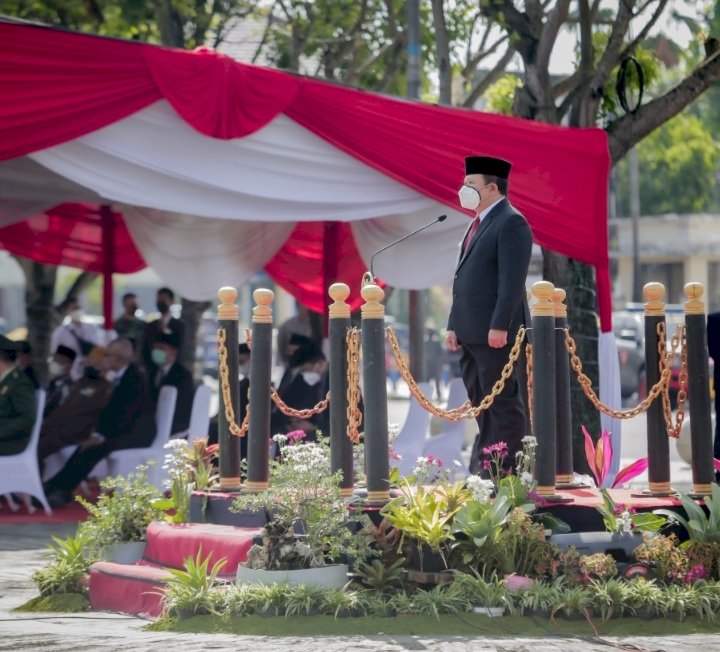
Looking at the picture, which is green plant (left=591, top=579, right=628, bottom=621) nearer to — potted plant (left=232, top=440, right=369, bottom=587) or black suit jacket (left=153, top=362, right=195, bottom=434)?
potted plant (left=232, top=440, right=369, bottom=587)

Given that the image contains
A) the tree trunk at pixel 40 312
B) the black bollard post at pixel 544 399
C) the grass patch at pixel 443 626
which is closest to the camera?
the grass patch at pixel 443 626

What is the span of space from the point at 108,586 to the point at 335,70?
12860 mm

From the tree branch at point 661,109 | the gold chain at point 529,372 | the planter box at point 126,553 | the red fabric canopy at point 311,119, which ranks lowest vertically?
the planter box at point 126,553

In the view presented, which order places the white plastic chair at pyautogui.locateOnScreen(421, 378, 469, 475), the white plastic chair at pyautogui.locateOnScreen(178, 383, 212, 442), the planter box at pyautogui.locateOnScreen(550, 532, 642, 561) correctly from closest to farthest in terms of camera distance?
1. the planter box at pyautogui.locateOnScreen(550, 532, 642, 561)
2. the white plastic chair at pyautogui.locateOnScreen(178, 383, 212, 442)
3. the white plastic chair at pyautogui.locateOnScreen(421, 378, 469, 475)

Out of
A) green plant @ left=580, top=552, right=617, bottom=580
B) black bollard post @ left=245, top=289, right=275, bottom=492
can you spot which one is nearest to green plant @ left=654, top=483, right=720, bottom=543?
green plant @ left=580, top=552, right=617, bottom=580

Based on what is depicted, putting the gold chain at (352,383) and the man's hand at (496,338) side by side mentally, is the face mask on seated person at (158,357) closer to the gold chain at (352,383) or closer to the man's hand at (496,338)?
the gold chain at (352,383)

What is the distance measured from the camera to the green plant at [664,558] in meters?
7.33

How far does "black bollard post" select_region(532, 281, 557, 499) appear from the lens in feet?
25.8

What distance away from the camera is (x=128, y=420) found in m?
13.2

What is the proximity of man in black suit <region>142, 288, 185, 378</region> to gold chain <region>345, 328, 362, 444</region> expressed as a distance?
7.20 m

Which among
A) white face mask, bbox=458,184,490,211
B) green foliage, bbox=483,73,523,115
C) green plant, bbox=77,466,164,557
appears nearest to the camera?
white face mask, bbox=458,184,490,211

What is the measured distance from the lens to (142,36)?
1931 centimetres

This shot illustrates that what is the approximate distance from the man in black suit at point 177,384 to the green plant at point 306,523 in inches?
241

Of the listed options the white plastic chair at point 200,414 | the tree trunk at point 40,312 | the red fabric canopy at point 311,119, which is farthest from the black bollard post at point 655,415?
the tree trunk at point 40,312
